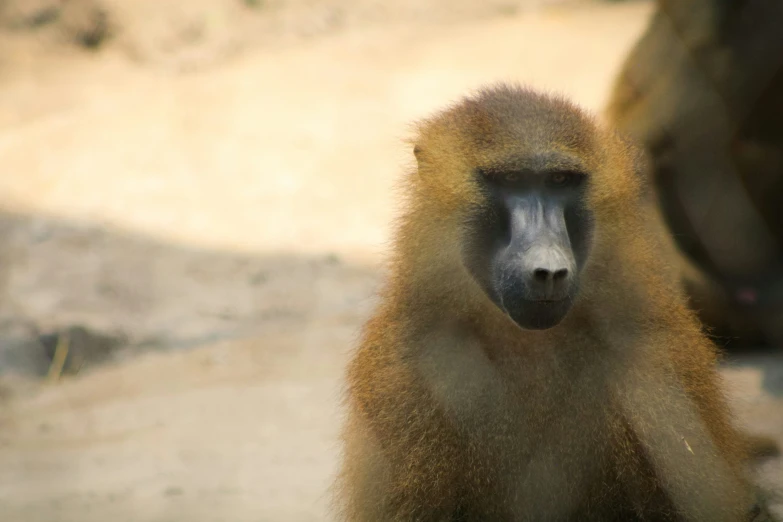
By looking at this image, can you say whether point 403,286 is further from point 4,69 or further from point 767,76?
point 4,69

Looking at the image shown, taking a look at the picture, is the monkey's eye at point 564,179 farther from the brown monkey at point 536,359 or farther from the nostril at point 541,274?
the nostril at point 541,274

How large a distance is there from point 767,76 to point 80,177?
192 inches

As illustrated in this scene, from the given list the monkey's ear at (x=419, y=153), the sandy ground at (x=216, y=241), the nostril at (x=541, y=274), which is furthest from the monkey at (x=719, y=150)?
the nostril at (x=541, y=274)

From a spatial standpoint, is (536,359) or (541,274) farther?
(536,359)

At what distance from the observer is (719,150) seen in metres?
4.51

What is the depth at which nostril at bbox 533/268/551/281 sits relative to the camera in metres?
2.20

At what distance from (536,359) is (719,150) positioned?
2.47m

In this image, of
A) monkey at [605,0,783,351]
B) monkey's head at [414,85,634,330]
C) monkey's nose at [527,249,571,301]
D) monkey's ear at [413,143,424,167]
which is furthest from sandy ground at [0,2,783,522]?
monkey's nose at [527,249,571,301]

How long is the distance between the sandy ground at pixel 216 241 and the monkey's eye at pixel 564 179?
79 centimetres

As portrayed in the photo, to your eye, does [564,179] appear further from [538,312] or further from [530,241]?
[538,312]

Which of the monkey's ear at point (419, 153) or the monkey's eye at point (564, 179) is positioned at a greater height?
the monkey's eye at point (564, 179)

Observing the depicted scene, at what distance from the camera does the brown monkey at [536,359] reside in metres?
2.37

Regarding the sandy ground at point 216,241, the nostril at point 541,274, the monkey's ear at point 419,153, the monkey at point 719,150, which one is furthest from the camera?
the monkey at point 719,150

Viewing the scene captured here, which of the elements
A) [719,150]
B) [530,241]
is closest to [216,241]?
[719,150]
